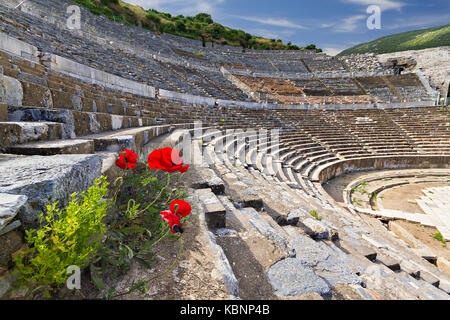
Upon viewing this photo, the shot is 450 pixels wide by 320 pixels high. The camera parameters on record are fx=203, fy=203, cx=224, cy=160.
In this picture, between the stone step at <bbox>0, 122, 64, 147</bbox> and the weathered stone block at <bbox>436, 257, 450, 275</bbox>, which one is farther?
the weathered stone block at <bbox>436, 257, 450, 275</bbox>

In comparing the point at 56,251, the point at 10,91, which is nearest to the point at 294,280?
the point at 56,251

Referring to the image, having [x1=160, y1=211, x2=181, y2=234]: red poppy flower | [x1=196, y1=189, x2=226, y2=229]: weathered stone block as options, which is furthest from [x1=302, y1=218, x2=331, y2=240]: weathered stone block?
[x1=160, y1=211, x2=181, y2=234]: red poppy flower

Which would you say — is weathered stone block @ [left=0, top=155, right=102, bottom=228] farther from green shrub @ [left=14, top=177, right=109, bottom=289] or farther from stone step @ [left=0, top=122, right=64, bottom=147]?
stone step @ [left=0, top=122, right=64, bottom=147]

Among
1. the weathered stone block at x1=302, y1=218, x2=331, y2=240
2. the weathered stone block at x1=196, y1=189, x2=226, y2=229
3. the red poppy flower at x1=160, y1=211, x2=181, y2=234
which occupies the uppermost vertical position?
the red poppy flower at x1=160, y1=211, x2=181, y2=234

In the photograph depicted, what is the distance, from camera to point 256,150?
9.20m

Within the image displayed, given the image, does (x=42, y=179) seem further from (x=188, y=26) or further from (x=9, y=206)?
(x=188, y=26)

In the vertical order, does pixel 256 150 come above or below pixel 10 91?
below

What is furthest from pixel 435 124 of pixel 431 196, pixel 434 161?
pixel 431 196

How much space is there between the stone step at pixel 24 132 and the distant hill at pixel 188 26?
28772mm

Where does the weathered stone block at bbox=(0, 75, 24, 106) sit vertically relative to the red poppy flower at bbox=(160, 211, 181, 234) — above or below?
above

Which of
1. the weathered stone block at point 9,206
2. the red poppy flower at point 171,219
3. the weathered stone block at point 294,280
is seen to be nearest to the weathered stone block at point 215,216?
the weathered stone block at point 294,280

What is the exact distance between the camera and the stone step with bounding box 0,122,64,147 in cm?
142

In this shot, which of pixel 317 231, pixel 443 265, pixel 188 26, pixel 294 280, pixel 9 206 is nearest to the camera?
pixel 9 206

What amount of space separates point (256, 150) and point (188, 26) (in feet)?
124
